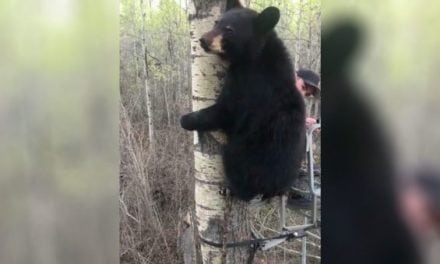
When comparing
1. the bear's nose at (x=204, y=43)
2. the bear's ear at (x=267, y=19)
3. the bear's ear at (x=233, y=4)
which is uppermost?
the bear's ear at (x=233, y=4)

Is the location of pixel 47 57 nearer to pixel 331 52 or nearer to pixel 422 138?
pixel 331 52

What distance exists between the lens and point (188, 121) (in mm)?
1494

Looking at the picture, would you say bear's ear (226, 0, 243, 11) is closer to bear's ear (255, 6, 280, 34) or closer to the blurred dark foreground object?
bear's ear (255, 6, 280, 34)

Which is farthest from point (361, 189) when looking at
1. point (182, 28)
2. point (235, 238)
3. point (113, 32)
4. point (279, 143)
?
point (113, 32)

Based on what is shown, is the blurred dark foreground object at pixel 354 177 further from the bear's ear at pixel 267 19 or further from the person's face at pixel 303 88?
the bear's ear at pixel 267 19

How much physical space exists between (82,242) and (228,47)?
2.57ft

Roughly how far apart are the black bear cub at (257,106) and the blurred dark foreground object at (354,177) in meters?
0.10

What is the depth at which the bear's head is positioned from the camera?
1387 mm

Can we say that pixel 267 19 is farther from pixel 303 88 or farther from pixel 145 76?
pixel 145 76

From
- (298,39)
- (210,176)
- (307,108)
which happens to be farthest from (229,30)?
(210,176)

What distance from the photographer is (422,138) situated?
55.4 inches

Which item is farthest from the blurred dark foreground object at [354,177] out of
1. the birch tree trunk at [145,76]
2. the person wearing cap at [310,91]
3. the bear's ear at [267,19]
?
the birch tree trunk at [145,76]

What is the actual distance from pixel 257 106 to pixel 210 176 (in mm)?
232

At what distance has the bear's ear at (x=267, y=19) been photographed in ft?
4.52
